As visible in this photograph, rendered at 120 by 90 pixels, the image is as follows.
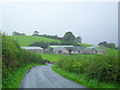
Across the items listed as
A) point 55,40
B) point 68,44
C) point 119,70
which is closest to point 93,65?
point 119,70

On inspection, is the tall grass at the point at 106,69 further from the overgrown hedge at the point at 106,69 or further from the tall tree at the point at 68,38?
the tall tree at the point at 68,38

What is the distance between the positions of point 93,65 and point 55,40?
9.80 meters

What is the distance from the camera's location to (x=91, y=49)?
686 inches

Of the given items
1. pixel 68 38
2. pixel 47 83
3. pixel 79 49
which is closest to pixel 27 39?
pixel 68 38

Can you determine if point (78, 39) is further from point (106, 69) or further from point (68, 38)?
point (106, 69)

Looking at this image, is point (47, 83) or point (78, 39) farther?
point (78, 39)

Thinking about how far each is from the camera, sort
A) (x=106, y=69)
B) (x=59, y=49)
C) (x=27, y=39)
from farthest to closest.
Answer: (x=27, y=39), (x=59, y=49), (x=106, y=69)

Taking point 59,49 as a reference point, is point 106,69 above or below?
below

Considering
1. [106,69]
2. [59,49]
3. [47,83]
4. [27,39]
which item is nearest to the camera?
[106,69]

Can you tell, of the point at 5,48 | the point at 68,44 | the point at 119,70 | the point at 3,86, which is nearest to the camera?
the point at 3,86

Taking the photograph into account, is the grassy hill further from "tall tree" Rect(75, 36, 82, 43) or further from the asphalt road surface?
the asphalt road surface

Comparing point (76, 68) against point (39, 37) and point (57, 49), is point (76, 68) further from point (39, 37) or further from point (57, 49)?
point (39, 37)

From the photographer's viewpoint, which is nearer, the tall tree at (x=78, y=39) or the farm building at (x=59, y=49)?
the farm building at (x=59, y=49)

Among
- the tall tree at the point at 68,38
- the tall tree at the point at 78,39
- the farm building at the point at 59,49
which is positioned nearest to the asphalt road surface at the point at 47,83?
the farm building at the point at 59,49
